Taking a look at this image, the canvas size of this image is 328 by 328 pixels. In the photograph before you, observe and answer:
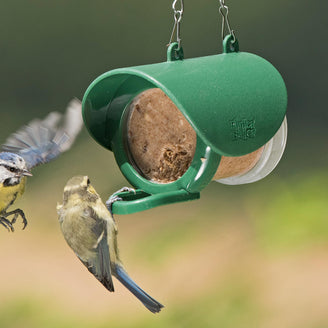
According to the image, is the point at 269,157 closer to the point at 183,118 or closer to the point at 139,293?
the point at 183,118

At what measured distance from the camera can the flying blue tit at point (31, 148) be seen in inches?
135

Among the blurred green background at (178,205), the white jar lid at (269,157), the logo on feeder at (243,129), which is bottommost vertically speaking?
the blurred green background at (178,205)

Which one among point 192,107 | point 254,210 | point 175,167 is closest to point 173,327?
point 254,210

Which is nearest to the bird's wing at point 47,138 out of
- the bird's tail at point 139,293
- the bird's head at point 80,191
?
the bird's head at point 80,191

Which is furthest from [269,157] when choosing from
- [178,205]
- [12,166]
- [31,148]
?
[178,205]

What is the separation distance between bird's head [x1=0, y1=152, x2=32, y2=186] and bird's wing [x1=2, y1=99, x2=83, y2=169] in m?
0.14

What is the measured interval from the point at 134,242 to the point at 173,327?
1.19m

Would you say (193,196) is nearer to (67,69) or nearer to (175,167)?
(175,167)

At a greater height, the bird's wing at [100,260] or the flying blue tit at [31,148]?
the flying blue tit at [31,148]

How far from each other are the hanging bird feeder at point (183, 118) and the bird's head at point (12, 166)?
33cm

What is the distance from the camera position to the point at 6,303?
7289 millimetres

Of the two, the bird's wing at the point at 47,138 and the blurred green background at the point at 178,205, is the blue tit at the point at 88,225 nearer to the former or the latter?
the bird's wing at the point at 47,138

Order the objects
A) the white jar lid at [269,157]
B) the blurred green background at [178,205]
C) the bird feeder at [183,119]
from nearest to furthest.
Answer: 1. the bird feeder at [183,119]
2. the white jar lid at [269,157]
3. the blurred green background at [178,205]

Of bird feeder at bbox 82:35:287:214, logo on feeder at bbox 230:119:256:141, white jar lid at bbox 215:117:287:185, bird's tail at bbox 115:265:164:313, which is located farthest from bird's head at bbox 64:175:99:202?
white jar lid at bbox 215:117:287:185
